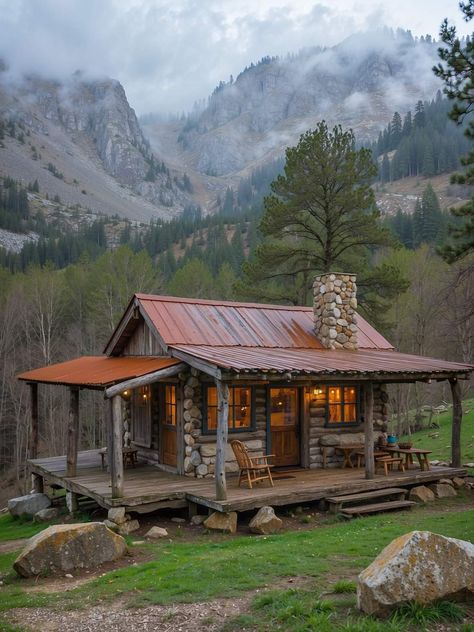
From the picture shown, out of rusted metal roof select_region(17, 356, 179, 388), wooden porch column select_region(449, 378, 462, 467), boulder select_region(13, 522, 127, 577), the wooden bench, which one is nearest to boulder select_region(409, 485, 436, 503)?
the wooden bench

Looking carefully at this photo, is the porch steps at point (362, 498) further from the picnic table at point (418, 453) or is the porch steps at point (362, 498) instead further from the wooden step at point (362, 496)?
the picnic table at point (418, 453)

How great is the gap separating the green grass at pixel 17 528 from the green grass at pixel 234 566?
3.84 metres

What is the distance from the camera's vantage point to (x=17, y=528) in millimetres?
12594

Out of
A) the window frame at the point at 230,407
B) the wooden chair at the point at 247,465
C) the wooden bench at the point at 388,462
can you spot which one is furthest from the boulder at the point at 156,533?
the wooden bench at the point at 388,462

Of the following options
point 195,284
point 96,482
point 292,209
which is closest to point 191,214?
point 195,284

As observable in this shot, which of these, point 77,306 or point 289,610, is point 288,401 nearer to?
point 289,610

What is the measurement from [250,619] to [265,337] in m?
9.90

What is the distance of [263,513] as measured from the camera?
10312 millimetres

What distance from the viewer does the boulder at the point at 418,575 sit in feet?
16.7

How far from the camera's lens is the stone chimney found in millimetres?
15961

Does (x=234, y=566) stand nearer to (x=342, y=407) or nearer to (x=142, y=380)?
(x=142, y=380)

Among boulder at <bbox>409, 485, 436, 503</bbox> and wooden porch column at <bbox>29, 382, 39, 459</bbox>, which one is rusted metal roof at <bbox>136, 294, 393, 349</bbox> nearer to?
wooden porch column at <bbox>29, 382, 39, 459</bbox>

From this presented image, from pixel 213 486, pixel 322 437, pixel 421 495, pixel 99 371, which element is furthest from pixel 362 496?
pixel 99 371

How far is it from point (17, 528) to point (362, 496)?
7.93 m
